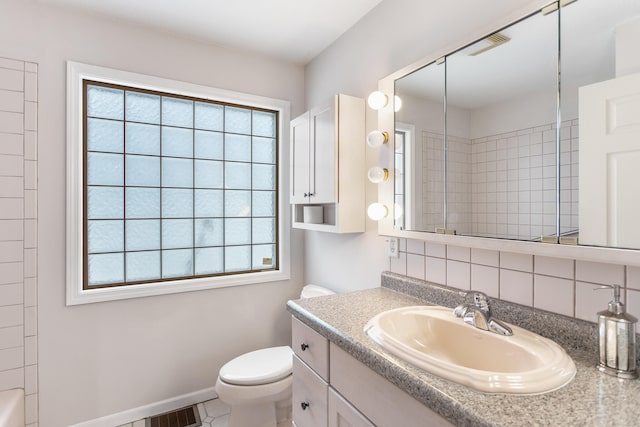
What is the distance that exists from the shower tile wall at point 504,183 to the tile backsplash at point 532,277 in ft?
0.47

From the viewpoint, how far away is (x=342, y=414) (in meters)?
1.07

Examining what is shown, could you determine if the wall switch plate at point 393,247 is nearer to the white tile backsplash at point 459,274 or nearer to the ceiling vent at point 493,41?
the white tile backsplash at point 459,274

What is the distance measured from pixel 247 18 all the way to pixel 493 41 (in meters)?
1.42

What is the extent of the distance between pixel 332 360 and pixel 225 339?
1.38 meters

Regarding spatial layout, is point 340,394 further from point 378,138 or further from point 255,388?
point 378,138

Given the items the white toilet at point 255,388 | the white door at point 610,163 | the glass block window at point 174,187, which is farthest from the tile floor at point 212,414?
the white door at point 610,163

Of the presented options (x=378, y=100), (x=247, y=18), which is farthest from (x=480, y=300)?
(x=247, y=18)

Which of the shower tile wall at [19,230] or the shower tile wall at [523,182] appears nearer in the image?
the shower tile wall at [523,182]

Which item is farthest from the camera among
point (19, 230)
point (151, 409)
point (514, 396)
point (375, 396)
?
point (151, 409)

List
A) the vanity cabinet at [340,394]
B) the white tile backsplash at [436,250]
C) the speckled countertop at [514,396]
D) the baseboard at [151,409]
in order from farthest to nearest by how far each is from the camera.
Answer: the baseboard at [151,409]
the white tile backsplash at [436,250]
the vanity cabinet at [340,394]
the speckled countertop at [514,396]

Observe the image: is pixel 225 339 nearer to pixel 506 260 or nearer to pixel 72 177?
pixel 72 177

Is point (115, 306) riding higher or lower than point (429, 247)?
lower

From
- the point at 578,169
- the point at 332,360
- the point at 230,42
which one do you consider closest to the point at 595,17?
the point at 578,169

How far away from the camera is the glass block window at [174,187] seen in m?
1.95
